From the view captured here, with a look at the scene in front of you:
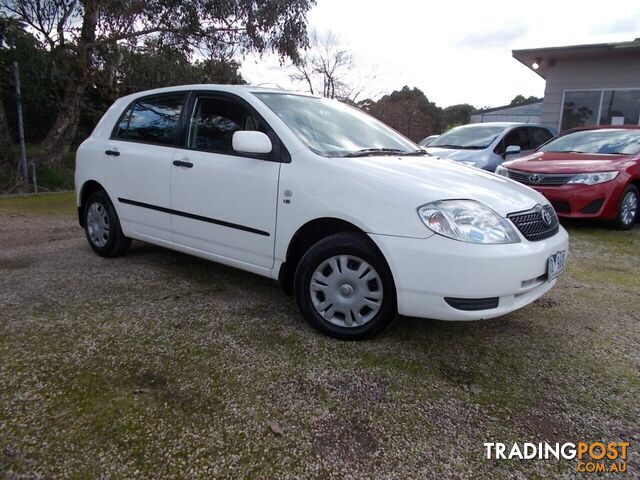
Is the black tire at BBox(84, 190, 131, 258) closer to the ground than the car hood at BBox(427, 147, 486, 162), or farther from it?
closer to the ground

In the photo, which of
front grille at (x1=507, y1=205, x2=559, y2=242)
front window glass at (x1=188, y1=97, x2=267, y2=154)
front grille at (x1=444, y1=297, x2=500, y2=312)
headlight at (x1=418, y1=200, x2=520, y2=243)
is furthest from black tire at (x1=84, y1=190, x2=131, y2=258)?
Result: front grille at (x1=507, y1=205, x2=559, y2=242)

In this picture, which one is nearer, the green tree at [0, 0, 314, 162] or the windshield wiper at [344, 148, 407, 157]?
the windshield wiper at [344, 148, 407, 157]

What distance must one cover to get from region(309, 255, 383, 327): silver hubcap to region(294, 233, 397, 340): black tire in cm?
2

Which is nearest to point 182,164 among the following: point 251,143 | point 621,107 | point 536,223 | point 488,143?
point 251,143

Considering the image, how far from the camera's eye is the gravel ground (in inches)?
71.0

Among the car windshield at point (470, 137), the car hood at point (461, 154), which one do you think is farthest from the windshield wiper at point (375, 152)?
the car windshield at point (470, 137)

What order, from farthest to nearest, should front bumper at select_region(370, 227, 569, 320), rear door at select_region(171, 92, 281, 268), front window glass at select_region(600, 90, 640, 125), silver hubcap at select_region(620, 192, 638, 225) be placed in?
1. front window glass at select_region(600, 90, 640, 125)
2. silver hubcap at select_region(620, 192, 638, 225)
3. rear door at select_region(171, 92, 281, 268)
4. front bumper at select_region(370, 227, 569, 320)

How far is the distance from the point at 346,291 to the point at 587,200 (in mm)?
4355

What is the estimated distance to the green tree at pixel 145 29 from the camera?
10.7 meters

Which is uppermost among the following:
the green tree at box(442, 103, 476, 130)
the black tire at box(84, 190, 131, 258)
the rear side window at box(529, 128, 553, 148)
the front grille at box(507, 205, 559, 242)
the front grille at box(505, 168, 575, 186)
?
the green tree at box(442, 103, 476, 130)

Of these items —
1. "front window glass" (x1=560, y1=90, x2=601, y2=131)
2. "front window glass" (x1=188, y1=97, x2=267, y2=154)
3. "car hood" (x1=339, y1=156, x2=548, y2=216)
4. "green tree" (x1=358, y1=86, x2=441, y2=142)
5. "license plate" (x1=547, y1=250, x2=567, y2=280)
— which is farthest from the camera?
"green tree" (x1=358, y1=86, x2=441, y2=142)

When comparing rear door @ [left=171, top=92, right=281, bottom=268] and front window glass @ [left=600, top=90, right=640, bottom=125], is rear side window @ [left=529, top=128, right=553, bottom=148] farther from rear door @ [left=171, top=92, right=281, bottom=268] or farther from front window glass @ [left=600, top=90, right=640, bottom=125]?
rear door @ [left=171, top=92, right=281, bottom=268]

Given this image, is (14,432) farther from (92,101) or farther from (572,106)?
(92,101)

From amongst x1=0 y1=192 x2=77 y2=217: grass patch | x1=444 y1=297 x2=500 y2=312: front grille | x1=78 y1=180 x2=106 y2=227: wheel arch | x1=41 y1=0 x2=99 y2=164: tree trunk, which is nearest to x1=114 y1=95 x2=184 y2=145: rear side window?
x1=78 y1=180 x2=106 y2=227: wheel arch
